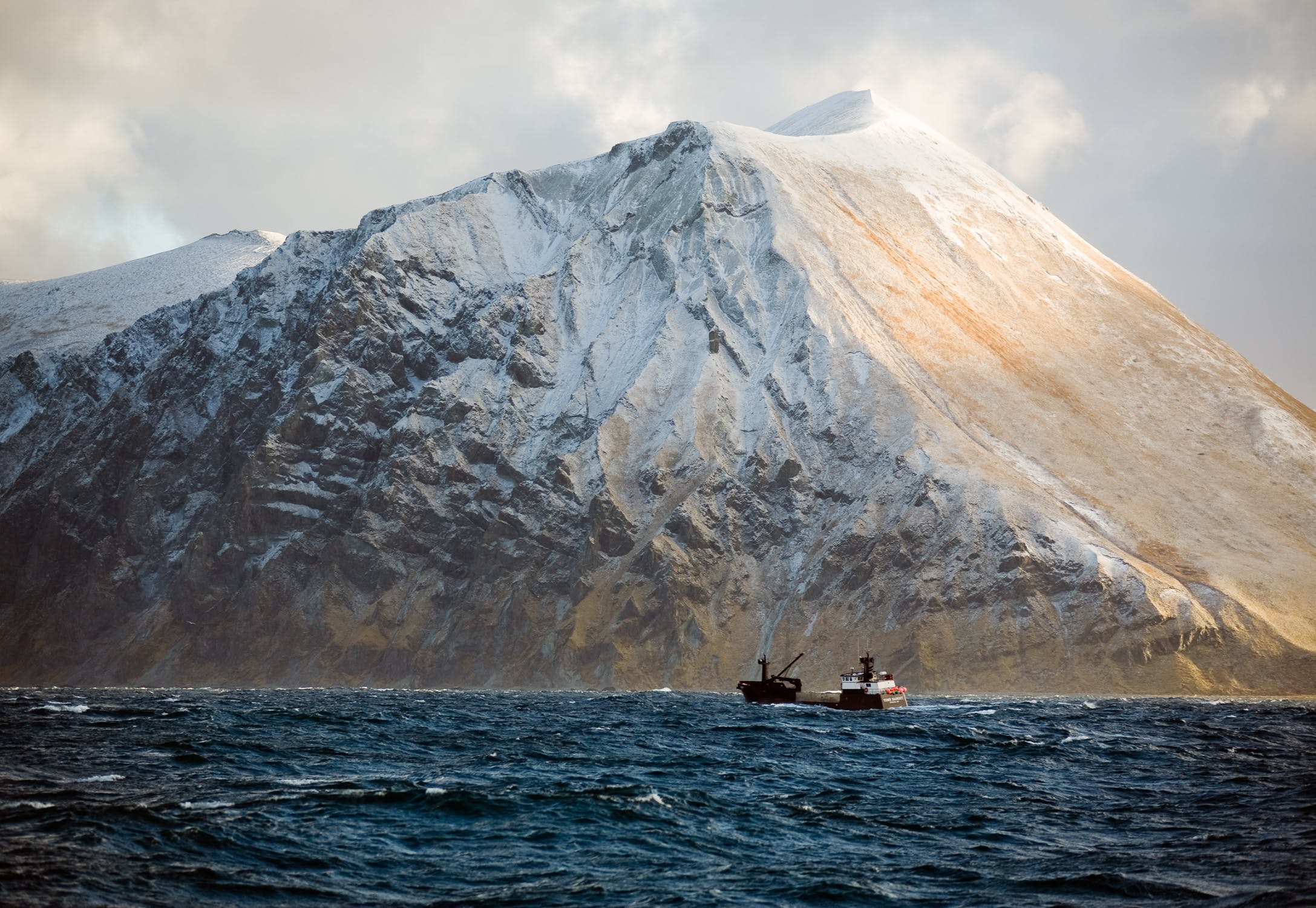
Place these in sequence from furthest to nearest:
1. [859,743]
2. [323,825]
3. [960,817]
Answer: [859,743], [960,817], [323,825]

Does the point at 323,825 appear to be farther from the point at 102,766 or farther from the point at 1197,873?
the point at 1197,873

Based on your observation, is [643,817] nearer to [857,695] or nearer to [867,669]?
[857,695]

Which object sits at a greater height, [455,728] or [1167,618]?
[1167,618]

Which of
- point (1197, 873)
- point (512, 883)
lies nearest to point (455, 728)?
point (512, 883)

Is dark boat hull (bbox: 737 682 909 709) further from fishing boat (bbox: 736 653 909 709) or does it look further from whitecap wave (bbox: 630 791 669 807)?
whitecap wave (bbox: 630 791 669 807)

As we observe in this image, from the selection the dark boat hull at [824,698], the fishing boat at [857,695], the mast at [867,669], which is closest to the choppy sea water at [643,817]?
the dark boat hull at [824,698]

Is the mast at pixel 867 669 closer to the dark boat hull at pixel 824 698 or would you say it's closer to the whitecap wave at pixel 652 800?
the dark boat hull at pixel 824 698

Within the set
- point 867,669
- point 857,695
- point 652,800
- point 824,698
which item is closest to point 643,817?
point 652,800
